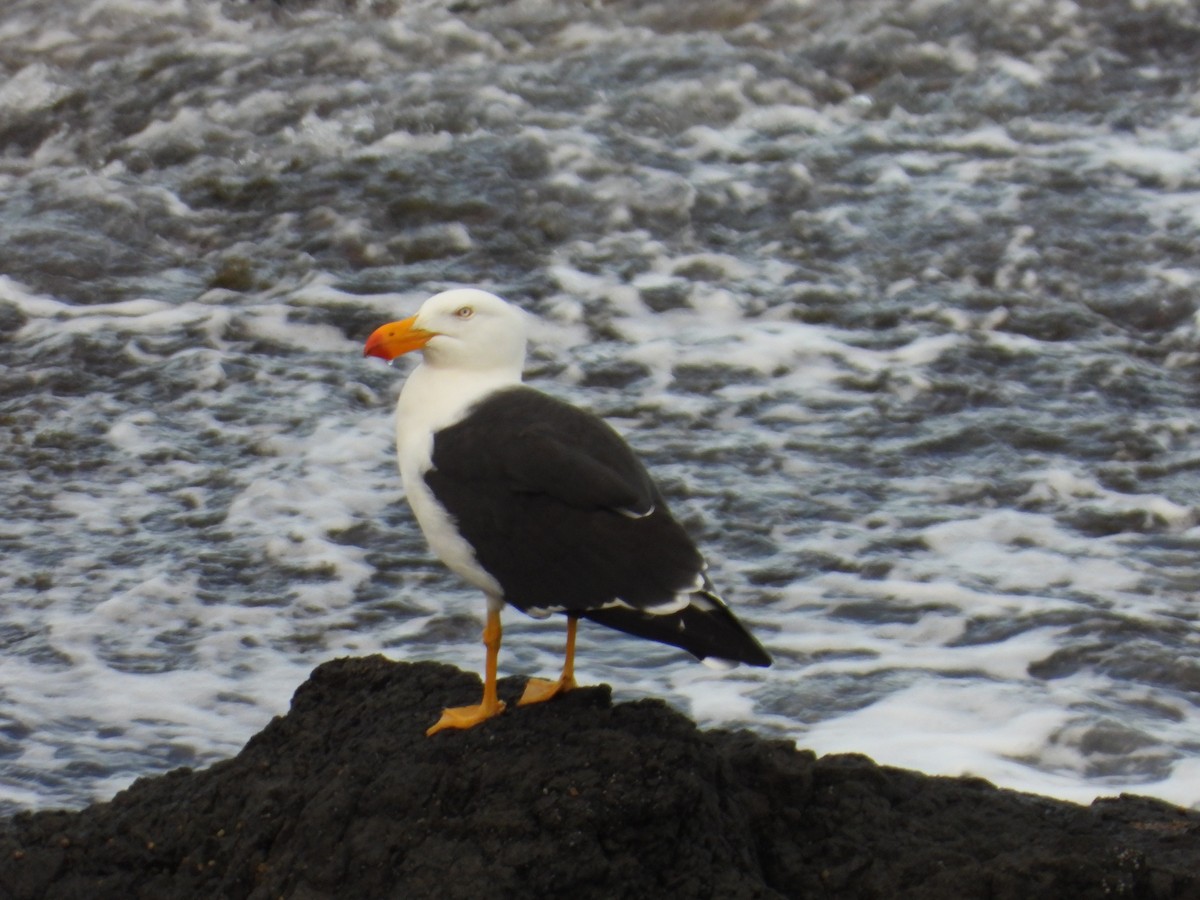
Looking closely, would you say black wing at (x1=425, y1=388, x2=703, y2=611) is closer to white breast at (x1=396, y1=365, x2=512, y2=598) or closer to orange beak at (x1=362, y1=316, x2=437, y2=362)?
white breast at (x1=396, y1=365, x2=512, y2=598)

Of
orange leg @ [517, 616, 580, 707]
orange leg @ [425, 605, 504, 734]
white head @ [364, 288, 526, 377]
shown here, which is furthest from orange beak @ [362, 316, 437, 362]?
orange leg @ [517, 616, 580, 707]

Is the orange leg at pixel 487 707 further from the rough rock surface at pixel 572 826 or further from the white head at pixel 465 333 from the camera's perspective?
the white head at pixel 465 333

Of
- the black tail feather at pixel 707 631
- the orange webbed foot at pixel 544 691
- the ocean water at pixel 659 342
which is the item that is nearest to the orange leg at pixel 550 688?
the orange webbed foot at pixel 544 691

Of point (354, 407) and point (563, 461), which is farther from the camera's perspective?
point (354, 407)

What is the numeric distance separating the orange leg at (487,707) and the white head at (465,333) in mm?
552

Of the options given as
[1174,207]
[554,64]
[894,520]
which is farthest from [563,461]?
[554,64]

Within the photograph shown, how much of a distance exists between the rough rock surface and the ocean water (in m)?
1.22

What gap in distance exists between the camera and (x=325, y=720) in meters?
3.65

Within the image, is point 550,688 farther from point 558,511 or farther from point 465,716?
point 558,511

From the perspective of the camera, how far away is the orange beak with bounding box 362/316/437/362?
3.94m

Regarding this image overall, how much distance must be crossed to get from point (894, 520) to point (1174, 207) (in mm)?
3406

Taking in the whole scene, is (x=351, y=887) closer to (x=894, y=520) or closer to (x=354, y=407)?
(x=894, y=520)

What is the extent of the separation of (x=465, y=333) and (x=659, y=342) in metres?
4.00

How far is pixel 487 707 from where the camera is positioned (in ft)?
11.7
